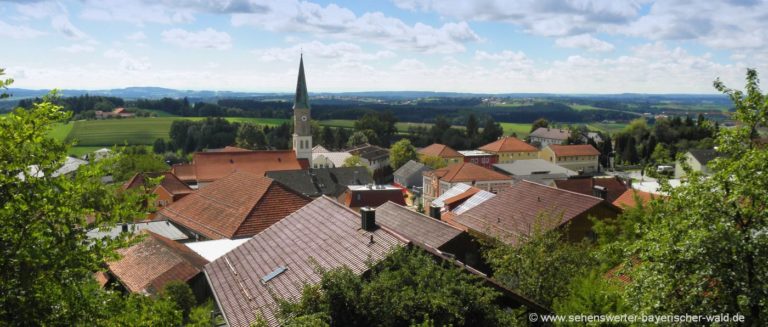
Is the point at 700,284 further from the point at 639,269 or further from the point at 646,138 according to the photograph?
the point at 646,138

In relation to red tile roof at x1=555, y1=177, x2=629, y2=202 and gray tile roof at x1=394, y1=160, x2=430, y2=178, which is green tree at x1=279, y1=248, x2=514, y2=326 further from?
gray tile roof at x1=394, y1=160, x2=430, y2=178

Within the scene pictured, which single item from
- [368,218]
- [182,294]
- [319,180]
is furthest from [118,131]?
[368,218]

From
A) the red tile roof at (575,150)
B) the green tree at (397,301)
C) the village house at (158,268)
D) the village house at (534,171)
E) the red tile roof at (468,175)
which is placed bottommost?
the red tile roof at (575,150)

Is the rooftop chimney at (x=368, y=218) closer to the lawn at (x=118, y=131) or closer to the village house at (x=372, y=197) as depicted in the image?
the village house at (x=372, y=197)

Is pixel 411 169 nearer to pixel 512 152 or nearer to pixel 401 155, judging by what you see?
pixel 401 155

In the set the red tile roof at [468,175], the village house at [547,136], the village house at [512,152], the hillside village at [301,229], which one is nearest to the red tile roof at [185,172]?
the hillside village at [301,229]

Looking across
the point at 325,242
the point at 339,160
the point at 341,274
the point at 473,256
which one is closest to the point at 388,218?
the point at 473,256
